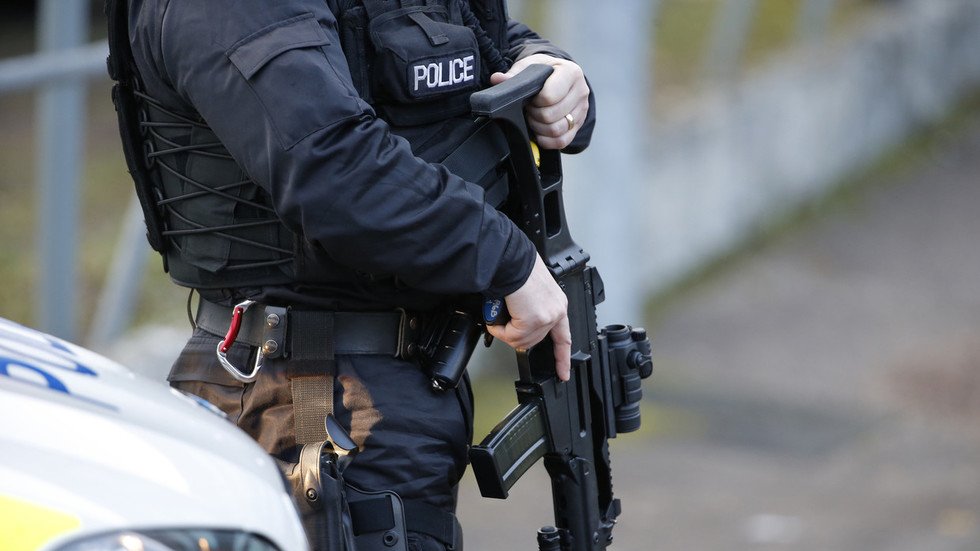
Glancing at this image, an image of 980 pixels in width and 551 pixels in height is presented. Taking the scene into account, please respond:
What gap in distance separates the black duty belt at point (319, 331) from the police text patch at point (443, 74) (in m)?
0.39

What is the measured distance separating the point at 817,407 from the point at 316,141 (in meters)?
4.37

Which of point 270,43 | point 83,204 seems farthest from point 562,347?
point 83,204

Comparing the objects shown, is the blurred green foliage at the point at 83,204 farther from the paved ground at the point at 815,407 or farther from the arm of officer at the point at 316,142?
the arm of officer at the point at 316,142

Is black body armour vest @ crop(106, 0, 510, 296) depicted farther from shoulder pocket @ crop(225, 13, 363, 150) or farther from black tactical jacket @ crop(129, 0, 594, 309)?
shoulder pocket @ crop(225, 13, 363, 150)

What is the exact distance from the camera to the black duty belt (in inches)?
89.8

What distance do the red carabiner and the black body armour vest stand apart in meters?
0.04

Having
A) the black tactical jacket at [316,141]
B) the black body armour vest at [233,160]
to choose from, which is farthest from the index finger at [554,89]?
the black tactical jacket at [316,141]

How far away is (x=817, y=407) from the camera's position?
235 inches

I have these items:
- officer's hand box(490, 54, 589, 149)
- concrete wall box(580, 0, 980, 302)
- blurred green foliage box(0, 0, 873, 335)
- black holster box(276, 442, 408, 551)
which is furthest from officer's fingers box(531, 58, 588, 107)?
concrete wall box(580, 0, 980, 302)

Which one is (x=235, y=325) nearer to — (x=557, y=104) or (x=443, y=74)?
(x=443, y=74)

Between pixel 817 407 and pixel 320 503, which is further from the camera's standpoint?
pixel 817 407

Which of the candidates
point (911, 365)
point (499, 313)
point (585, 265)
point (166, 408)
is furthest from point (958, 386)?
point (166, 408)

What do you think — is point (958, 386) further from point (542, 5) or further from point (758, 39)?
point (758, 39)

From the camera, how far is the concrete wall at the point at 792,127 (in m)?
7.48
